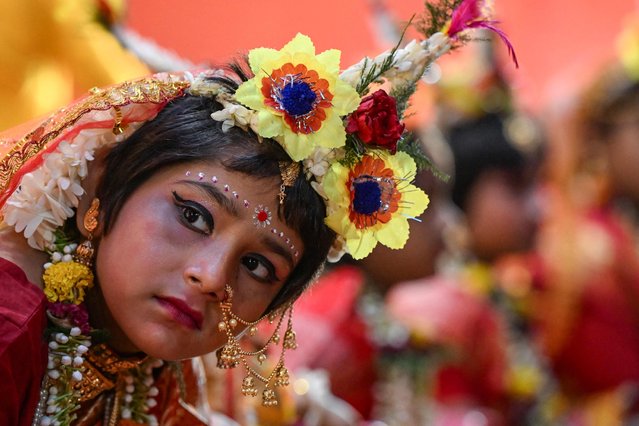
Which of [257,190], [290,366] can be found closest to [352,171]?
[257,190]

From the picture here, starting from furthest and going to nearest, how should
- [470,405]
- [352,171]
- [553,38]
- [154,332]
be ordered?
[553,38]
[470,405]
[352,171]
[154,332]

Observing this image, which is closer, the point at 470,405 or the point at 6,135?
the point at 6,135

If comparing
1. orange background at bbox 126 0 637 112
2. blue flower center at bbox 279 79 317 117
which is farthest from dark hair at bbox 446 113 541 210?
blue flower center at bbox 279 79 317 117

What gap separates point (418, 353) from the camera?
3.43 metres

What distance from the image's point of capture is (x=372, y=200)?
1.70 meters

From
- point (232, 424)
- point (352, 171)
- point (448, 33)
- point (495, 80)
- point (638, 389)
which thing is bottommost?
point (232, 424)

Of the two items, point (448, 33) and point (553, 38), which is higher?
point (553, 38)

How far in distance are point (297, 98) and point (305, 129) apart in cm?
5

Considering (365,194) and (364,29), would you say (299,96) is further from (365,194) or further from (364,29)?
(364,29)

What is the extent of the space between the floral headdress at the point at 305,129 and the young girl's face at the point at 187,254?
100 millimetres

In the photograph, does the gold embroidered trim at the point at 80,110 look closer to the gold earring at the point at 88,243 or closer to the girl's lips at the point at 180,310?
the gold earring at the point at 88,243

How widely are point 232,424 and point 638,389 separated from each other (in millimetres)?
2657

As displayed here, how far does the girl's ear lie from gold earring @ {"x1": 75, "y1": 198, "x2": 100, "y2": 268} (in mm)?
16

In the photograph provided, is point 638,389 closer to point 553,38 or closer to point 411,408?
point 411,408
